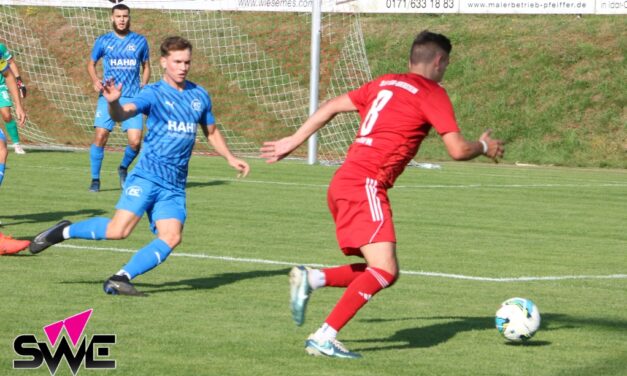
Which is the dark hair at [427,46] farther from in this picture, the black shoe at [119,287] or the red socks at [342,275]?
the black shoe at [119,287]

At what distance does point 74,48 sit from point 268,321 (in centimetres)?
2972

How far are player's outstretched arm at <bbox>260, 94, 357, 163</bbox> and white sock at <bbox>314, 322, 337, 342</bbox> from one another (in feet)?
3.47

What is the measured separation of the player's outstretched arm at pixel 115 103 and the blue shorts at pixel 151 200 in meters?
0.65

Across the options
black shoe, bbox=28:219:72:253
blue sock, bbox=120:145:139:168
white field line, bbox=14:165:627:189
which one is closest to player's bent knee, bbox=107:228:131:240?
black shoe, bbox=28:219:72:253

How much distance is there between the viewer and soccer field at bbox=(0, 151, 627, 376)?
6.79m

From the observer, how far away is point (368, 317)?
807 cm

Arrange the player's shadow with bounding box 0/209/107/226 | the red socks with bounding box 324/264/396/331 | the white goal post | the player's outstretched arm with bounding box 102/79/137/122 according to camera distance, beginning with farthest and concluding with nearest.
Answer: the white goal post
the player's shadow with bounding box 0/209/107/226
the player's outstretched arm with bounding box 102/79/137/122
the red socks with bounding box 324/264/396/331

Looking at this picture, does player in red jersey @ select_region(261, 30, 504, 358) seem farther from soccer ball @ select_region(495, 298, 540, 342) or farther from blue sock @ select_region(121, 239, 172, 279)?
blue sock @ select_region(121, 239, 172, 279)

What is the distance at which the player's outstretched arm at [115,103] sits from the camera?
7730mm

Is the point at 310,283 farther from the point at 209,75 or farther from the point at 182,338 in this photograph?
the point at 209,75

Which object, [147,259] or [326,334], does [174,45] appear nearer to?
[147,259]

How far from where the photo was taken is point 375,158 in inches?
281

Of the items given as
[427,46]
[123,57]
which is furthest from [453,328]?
[123,57]

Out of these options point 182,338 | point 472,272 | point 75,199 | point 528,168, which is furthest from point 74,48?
point 182,338
